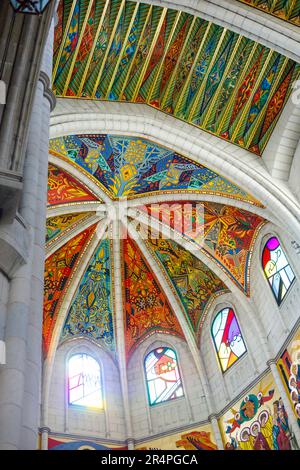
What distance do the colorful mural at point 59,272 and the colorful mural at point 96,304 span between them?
0.40 m

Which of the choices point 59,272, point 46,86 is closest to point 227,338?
point 59,272

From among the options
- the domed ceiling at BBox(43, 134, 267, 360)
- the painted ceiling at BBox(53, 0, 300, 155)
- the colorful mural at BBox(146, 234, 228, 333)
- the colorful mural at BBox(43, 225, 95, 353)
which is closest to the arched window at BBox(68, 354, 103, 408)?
the domed ceiling at BBox(43, 134, 267, 360)

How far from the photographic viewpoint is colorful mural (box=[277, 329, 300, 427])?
1101 cm

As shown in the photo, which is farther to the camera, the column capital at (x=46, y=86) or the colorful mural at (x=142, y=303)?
the colorful mural at (x=142, y=303)

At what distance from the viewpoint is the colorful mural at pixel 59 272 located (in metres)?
14.1

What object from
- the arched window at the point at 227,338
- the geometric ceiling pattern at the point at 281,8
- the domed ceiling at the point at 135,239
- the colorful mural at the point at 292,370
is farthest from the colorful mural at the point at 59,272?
the geometric ceiling pattern at the point at 281,8

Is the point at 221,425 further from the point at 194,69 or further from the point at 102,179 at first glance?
the point at 194,69

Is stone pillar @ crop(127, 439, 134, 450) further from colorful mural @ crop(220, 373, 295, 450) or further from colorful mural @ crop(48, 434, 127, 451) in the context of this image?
colorful mural @ crop(220, 373, 295, 450)

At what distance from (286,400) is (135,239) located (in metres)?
5.48

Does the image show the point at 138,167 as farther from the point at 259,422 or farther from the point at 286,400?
the point at 259,422

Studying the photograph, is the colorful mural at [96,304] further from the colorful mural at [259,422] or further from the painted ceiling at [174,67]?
the painted ceiling at [174,67]

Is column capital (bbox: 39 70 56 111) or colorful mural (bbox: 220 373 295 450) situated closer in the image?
column capital (bbox: 39 70 56 111)

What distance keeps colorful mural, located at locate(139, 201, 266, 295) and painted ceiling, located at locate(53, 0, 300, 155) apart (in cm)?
166

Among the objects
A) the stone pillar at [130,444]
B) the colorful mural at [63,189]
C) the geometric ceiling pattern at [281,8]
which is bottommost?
the stone pillar at [130,444]
